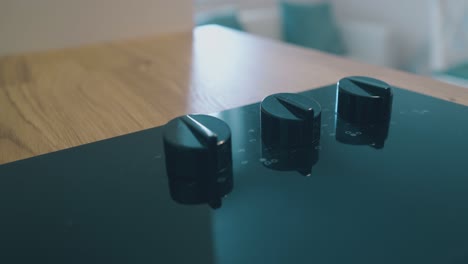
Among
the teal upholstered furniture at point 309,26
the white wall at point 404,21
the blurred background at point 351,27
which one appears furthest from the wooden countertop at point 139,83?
the white wall at point 404,21

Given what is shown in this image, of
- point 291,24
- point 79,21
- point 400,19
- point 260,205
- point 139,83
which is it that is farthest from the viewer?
point 400,19

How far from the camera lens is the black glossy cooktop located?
25 cm

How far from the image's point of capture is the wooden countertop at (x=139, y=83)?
464 millimetres

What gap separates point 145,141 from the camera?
1.35 feet

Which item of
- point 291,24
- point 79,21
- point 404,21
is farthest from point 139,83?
point 404,21

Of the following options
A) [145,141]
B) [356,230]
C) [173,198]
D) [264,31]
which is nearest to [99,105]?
[145,141]

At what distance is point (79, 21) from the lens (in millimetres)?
790

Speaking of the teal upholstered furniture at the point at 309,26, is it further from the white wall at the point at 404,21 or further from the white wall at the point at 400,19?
the white wall at the point at 404,21

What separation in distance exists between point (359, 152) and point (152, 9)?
24.6 inches

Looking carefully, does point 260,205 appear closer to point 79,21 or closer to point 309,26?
point 79,21

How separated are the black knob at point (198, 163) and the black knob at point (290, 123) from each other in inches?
2.0

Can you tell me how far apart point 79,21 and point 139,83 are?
280mm

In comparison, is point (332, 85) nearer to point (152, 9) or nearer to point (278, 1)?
point (152, 9)

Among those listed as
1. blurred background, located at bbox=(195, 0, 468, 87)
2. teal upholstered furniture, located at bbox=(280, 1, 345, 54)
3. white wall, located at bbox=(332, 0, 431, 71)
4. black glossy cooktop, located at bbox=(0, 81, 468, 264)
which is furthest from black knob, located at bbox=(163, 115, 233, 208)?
white wall, located at bbox=(332, 0, 431, 71)
